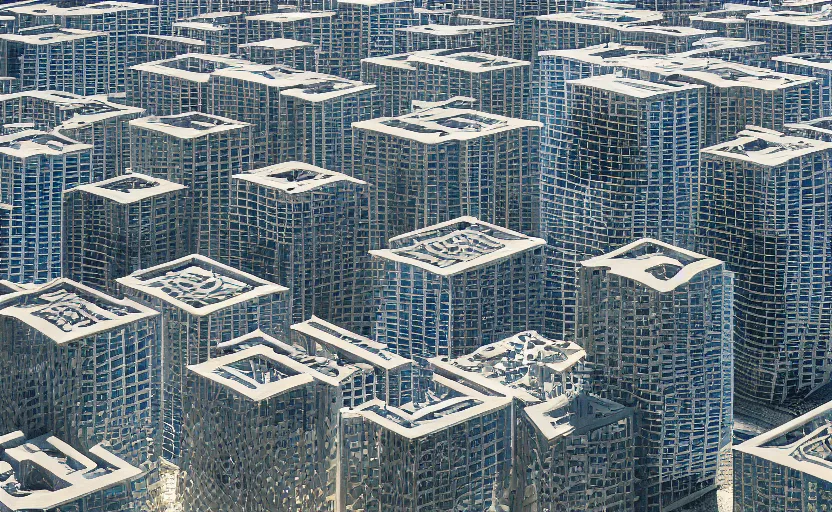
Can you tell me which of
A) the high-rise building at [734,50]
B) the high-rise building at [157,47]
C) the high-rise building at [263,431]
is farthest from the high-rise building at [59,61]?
the high-rise building at [263,431]

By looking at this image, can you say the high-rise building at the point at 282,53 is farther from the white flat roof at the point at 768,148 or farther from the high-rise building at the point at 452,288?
the white flat roof at the point at 768,148

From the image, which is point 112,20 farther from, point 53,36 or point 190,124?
point 190,124

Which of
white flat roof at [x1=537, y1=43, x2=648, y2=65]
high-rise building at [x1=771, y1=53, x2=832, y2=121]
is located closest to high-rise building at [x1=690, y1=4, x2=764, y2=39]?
high-rise building at [x1=771, y1=53, x2=832, y2=121]

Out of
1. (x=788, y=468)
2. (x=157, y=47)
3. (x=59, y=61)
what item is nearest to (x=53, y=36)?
(x=59, y=61)

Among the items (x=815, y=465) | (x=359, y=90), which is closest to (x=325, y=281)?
(x=359, y=90)

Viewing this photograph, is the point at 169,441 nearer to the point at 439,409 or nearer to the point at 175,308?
the point at 175,308

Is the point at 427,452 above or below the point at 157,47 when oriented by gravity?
below

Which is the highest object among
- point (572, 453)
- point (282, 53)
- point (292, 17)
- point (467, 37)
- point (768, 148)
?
point (292, 17)
